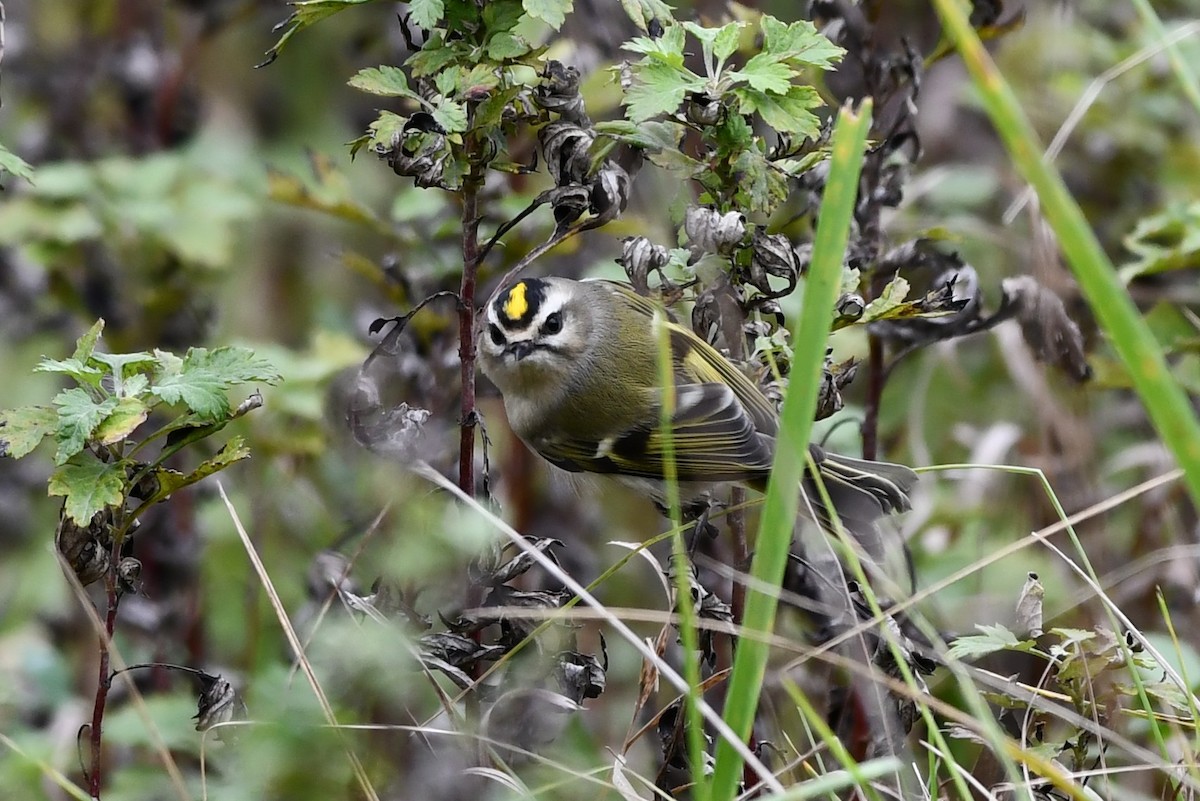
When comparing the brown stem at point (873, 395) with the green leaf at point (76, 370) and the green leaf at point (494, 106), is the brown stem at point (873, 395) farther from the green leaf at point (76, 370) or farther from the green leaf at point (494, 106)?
the green leaf at point (76, 370)

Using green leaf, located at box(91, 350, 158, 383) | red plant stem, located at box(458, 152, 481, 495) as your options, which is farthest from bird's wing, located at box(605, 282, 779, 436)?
green leaf, located at box(91, 350, 158, 383)

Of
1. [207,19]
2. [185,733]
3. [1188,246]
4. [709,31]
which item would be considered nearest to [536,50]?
[709,31]

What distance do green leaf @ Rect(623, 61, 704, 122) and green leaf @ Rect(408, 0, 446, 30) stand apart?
257 mm

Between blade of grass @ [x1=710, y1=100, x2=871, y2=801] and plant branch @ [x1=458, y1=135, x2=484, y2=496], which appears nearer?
blade of grass @ [x1=710, y1=100, x2=871, y2=801]

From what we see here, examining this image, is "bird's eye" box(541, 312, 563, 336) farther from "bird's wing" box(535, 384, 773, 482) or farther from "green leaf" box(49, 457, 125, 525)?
"green leaf" box(49, 457, 125, 525)

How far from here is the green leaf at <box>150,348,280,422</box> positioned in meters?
1.61

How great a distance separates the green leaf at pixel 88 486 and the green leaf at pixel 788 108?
914 mm

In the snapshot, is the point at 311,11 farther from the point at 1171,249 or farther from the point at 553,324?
the point at 1171,249

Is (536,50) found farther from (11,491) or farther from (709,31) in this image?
(11,491)

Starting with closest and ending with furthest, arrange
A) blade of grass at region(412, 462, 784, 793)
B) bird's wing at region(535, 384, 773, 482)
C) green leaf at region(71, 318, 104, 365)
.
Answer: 1. blade of grass at region(412, 462, 784, 793)
2. green leaf at region(71, 318, 104, 365)
3. bird's wing at region(535, 384, 773, 482)

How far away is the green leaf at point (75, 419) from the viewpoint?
1555 millimetres

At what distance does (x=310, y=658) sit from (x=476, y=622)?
1.00 ft

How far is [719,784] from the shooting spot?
137 cm

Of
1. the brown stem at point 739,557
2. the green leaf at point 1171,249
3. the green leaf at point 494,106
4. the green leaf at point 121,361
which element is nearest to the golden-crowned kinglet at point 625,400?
the brown stem at point 739,557
